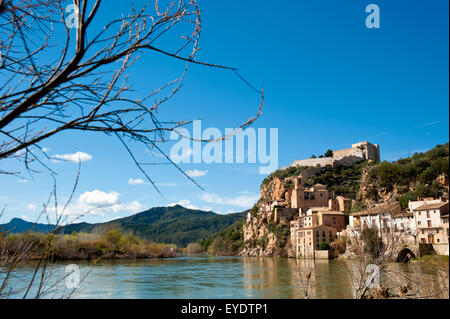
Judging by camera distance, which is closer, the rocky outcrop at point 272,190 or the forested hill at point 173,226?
the rocky outcrop at point 272,190

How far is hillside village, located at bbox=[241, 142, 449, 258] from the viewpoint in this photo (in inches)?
936

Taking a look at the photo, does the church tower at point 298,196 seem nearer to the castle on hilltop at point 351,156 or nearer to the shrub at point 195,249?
the castle on hilltop at point 351,156

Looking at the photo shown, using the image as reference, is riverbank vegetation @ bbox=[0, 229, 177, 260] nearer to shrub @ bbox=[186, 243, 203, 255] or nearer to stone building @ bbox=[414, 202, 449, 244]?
shrub @ bbox=[186, 243, 203, 255]

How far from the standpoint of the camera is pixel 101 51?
1.26 m

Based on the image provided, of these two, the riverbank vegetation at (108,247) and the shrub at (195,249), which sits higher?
the riverbank vegetation at (108,247)

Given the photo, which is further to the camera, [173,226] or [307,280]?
[173,226]

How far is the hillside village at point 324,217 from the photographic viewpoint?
2378 cm

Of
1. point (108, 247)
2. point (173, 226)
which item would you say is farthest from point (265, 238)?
point (173, 226)

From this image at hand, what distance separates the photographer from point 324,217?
37.9 meters

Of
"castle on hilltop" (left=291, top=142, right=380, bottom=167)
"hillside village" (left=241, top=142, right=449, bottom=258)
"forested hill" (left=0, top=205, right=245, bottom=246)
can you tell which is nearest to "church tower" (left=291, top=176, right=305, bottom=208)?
"hillside village" (left=241, top=142, right=449, bottom=258)

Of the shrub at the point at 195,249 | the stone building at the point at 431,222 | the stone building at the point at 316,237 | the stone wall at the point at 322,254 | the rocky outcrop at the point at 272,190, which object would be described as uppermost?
the rocky outcrop at the point at 272,190

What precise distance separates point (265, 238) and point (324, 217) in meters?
11.8

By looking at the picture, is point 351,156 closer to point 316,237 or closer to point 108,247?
point 316,237

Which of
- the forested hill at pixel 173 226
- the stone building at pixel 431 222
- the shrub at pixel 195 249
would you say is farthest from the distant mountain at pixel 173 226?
the stone building at pixel 431 222
